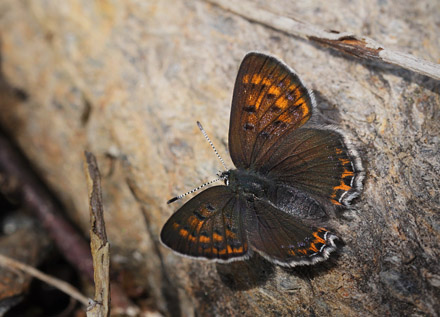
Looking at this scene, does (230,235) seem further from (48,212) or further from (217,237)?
(48,212)

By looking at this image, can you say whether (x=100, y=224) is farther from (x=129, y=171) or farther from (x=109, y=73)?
(x=109, y=73)

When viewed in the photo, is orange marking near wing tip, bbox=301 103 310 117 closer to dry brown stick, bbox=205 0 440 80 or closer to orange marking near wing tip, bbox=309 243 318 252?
dry brown stick, bbox=205 0 440 80

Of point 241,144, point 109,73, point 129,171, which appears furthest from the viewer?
point 109,73

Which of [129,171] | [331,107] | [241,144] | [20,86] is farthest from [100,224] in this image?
[20,86]

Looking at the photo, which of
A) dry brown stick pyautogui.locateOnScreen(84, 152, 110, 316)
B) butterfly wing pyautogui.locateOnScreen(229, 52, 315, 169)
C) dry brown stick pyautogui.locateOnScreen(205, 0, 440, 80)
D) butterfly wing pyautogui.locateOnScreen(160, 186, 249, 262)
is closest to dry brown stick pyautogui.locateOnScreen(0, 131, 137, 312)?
dry brown stick pyautogui.locateOnScreen(84, 152, 110, 316)

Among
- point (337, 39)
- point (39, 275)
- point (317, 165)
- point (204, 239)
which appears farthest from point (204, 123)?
point (39, 275)
